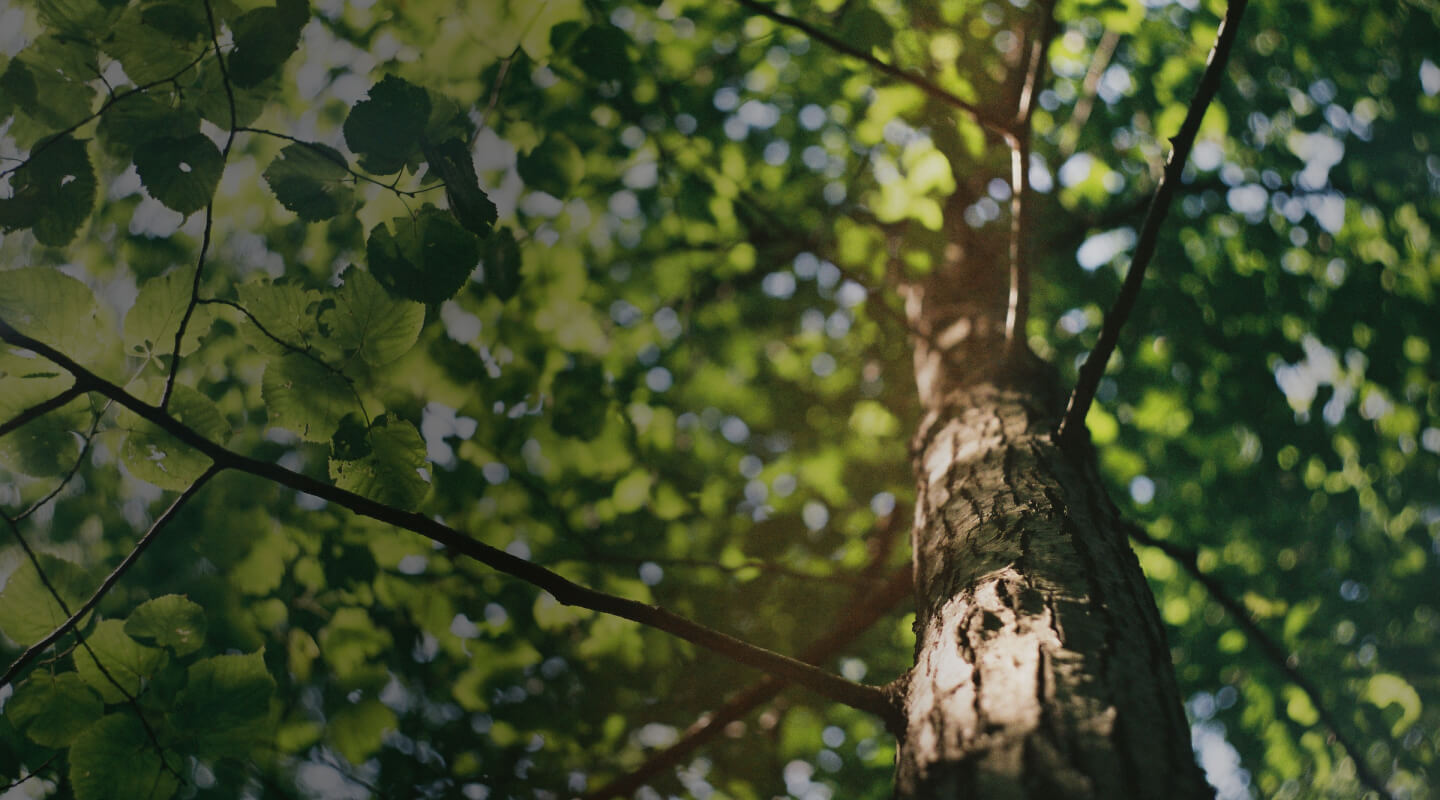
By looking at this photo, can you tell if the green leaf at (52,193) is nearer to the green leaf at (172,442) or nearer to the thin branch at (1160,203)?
the green leaf at (172,442)

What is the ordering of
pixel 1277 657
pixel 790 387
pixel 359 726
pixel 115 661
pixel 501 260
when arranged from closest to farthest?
pixel 115 661 < pixel 1277 657 < pixel 501 260 < pixel 359 726 < pixel 790 387

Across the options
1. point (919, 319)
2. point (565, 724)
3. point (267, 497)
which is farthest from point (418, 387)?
point (919, 319)

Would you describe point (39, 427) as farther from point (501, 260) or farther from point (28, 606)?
point (501, 260)

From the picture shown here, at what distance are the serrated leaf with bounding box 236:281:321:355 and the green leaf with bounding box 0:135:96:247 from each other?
0.32 m

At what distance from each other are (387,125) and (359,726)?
252 cm

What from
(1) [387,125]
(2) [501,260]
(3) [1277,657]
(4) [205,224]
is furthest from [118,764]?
(3) [1277,657]

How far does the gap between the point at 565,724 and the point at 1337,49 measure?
4576 mm

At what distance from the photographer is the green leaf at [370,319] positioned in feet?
3.65

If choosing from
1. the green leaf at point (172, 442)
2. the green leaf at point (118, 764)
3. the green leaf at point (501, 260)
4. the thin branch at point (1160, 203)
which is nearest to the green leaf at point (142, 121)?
the green leaf at point (172, 442)

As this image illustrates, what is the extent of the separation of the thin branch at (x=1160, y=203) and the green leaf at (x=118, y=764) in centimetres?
179

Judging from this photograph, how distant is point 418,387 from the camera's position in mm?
2842

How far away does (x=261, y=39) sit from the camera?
3.61 feet

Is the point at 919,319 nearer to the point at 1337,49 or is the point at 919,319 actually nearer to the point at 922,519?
the point at 922,519

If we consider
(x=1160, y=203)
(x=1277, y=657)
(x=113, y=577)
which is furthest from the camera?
(x=1277, y=657)
